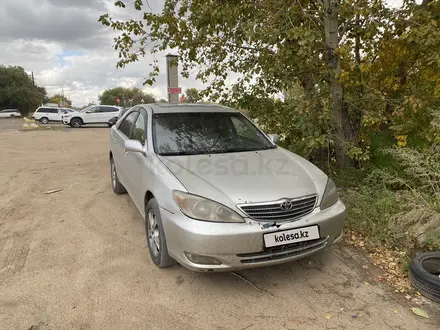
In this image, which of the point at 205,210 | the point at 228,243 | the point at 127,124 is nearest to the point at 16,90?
the point at 127,124


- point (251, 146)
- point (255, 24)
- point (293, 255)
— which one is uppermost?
point (255, 24)

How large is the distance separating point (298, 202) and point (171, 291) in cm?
129

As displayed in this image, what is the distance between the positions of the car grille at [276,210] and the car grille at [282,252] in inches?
9.2

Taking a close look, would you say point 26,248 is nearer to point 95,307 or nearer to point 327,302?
point 95,307

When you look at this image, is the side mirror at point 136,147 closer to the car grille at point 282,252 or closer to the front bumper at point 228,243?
the front bumper at point 228,243

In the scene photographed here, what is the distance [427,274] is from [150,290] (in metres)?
2.29

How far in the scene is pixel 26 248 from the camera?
11.1 feet

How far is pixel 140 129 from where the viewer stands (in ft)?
12.8

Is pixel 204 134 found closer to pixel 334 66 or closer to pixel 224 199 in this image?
pixel 224 199

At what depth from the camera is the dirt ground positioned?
92.0 inches

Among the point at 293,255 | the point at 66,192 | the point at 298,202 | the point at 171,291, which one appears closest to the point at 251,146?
the point at 298,202

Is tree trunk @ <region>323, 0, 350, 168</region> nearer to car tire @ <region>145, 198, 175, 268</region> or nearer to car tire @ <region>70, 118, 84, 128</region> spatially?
car tire @ <region>145, 198, 175, 268</region>

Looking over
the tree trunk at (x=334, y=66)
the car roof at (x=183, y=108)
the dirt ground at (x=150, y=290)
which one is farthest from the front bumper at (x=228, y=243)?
the tree trunk at (x=334, y=66)

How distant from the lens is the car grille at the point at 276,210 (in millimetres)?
2492
